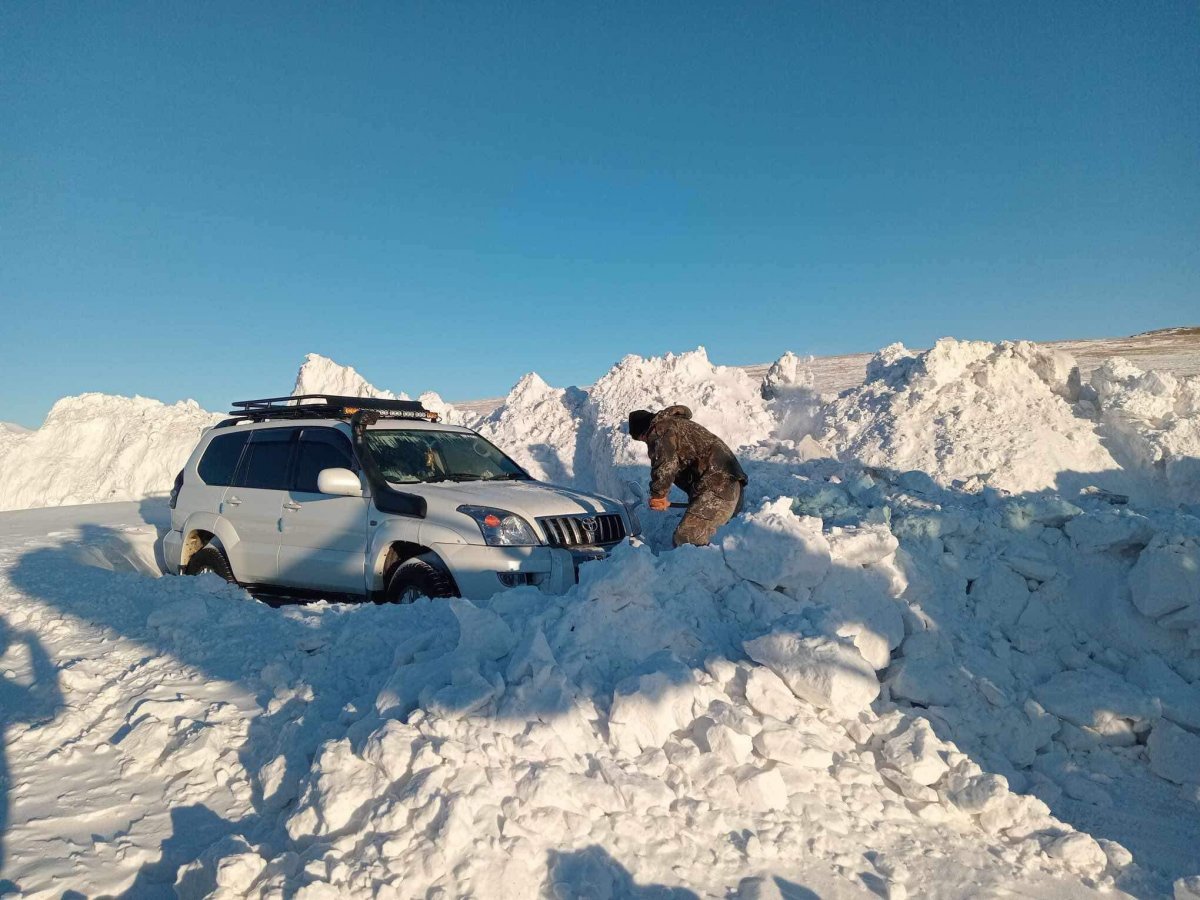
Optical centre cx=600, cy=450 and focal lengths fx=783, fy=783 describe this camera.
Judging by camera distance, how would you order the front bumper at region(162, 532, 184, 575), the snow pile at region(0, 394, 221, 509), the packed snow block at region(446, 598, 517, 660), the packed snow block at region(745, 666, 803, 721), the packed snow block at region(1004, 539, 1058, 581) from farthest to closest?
the snow pile at region(0, 394, 221, 509) → the front bumper at region(162, 532, 184, 575) → the packed snow block at region(1004, 539, 1058, 581) → the packed snow block at region(446, 598, 517, 660) → the packed snow block at region(745, 666, 803, 721)

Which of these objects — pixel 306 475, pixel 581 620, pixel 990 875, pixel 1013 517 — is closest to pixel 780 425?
pixel 1013 517

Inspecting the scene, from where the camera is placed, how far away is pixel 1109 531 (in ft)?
17.7

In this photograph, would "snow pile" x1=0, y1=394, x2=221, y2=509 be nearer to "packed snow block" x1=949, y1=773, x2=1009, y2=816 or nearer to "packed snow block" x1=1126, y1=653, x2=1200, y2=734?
"packed snow block" x1=949, y1=773, x2=1009, y2=816

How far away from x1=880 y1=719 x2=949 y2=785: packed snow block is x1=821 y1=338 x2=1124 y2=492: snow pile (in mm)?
7134

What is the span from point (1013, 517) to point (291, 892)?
203 inches

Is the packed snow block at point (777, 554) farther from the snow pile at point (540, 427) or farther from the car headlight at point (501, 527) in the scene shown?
the snow pile at point (540, 427)

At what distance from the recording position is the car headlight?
5.46 meters

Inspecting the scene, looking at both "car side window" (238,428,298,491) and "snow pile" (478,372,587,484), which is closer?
"car side window" (238,428,298,491)

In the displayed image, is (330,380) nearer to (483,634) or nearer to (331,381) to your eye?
(331,381)

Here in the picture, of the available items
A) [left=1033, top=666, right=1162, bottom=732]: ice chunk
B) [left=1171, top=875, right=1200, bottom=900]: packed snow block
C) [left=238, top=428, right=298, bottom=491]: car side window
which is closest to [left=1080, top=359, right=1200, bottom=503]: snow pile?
[left=1033, top=666, right=1162, bottom=732]: ice chunk

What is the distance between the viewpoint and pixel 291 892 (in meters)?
2.67

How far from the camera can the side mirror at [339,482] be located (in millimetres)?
5824

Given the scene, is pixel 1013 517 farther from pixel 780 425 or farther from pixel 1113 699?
pixel 780 425

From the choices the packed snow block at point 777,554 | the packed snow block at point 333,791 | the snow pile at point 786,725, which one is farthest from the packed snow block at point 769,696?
the packed snow block at point 333,791
